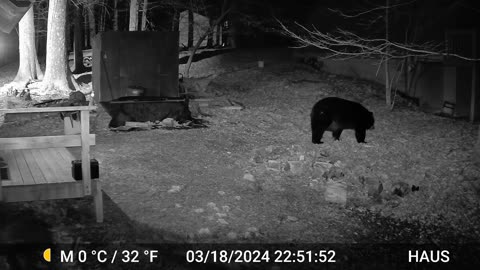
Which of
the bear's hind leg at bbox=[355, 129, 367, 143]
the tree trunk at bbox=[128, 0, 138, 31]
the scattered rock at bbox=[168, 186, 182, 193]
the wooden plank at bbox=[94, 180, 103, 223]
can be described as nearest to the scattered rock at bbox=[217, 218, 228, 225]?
the scattered rock at bbox=[168, 186, 182, 193]

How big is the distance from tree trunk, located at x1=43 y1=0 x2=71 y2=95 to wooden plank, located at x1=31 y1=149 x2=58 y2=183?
399 inches

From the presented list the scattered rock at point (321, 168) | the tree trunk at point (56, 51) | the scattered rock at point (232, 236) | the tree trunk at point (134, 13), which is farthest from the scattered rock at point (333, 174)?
the tree trunk at point (134, 13)

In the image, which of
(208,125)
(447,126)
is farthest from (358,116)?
(208,125)

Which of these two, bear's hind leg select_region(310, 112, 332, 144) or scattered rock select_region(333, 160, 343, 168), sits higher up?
bear's hind leg select_region(310, 112, 332, 144)

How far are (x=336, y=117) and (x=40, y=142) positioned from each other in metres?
6.69

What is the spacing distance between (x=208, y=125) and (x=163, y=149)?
2.84 metres

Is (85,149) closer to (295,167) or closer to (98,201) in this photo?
(98,201)

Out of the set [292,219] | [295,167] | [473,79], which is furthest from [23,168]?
[473,79]

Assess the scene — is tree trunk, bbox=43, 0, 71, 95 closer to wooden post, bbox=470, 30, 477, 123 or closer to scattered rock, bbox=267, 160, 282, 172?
scattered rock, bbox=267, 160, 282, 172

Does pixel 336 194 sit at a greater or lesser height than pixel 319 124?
lesser

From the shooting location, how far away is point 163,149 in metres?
10.1

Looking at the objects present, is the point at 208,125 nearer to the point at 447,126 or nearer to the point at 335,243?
the point at 447,126

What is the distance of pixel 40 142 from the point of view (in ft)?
18.6

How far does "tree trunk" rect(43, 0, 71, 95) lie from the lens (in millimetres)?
16672
